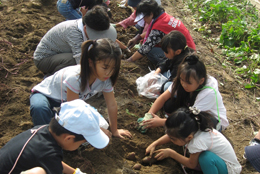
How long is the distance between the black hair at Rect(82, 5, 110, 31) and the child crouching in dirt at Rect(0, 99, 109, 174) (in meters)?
1.34

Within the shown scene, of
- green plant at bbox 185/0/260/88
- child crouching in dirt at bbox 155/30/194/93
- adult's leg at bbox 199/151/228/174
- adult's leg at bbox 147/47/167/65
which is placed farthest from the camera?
green plant at bbox 185/0/260/88

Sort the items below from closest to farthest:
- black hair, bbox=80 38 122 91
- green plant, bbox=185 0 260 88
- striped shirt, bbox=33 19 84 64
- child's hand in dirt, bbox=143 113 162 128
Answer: black hair, bbox=80 38 122 91 → child's hand in dirt, bbox=143 113 162 128 → striped shirt, bbox=33 19 84 64 → green plant, bbox=185 0 260 88

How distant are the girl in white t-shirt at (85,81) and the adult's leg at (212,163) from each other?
892 mm

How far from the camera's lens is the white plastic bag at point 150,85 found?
318cm

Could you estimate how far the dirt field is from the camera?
230cm

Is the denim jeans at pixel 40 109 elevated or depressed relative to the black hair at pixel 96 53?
depressed

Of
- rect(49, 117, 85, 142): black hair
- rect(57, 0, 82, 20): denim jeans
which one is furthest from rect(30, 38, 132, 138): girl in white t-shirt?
rect(57, 0, 82, 20): denim jeans

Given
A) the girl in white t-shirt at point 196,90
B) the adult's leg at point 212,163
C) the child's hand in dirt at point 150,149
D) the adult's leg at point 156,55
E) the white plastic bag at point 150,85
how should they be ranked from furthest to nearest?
the adult's leg at point 156,55, the white plastic bag at point 150,85, the child's hand in dirt at point 150,149, the girl in white t-shirt at point 196,90, the adult's leg at point 212,163

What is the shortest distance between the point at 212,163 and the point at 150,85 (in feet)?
4.82

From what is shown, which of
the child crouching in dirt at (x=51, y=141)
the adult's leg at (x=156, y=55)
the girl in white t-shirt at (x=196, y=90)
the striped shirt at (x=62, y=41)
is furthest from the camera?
the adult's leg at (x=156, y=55)

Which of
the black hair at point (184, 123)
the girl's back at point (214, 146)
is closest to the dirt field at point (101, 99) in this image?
the girl's back at point (214, 146)

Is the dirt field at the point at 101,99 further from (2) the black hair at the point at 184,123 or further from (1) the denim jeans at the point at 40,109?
(2) the black hair at the point at 184,123

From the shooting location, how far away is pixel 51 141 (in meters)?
1.48

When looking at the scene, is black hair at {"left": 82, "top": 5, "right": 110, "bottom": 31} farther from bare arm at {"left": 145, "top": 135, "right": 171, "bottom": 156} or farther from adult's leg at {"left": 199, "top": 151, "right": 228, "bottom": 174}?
adult's leg at {"left": 199, "top": 151, "right": 228, "bottom": 174}
